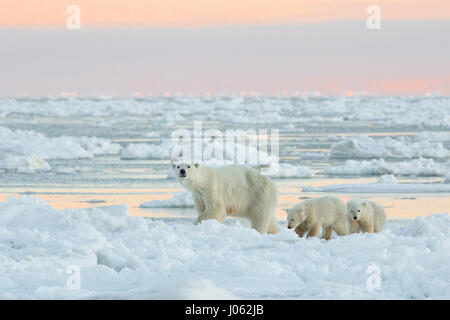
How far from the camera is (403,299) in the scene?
511 cm

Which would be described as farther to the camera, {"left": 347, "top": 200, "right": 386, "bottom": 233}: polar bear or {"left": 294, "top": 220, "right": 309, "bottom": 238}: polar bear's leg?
{"left": 294, "top": 220, "right": 309, "bottom": 238}: polar bear's leg

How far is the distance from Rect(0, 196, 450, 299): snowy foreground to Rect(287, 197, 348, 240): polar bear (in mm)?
841

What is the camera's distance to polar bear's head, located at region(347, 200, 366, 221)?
8000 millimetres

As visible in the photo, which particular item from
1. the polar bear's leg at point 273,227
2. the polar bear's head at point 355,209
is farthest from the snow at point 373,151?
the polar bear's head at point 355,209

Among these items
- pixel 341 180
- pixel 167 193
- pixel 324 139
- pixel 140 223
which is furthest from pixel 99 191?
pixel 324 139

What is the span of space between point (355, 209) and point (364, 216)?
27 centimetres

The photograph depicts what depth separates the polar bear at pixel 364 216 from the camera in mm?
8039

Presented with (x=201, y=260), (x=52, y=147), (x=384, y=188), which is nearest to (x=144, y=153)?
(x=52, y=147)

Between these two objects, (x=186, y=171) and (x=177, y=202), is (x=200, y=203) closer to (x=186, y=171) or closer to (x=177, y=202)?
(x=186, y=171)

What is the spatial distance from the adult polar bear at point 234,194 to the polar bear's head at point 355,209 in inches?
37.0

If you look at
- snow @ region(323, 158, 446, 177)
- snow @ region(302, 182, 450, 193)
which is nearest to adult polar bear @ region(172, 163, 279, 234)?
snow @ region(302, 182, 450, 193)

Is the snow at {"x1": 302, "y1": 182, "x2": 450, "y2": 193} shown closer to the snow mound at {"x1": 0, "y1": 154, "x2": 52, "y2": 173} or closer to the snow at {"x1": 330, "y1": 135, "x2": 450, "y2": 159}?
the snow mound at {"x1": 0, "y1": 154, "x2": 52, "y2": 173}

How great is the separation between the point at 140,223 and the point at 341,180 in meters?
7.81

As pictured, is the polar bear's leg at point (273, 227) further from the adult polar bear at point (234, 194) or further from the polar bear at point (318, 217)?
the polar bear at point (318, 217)
